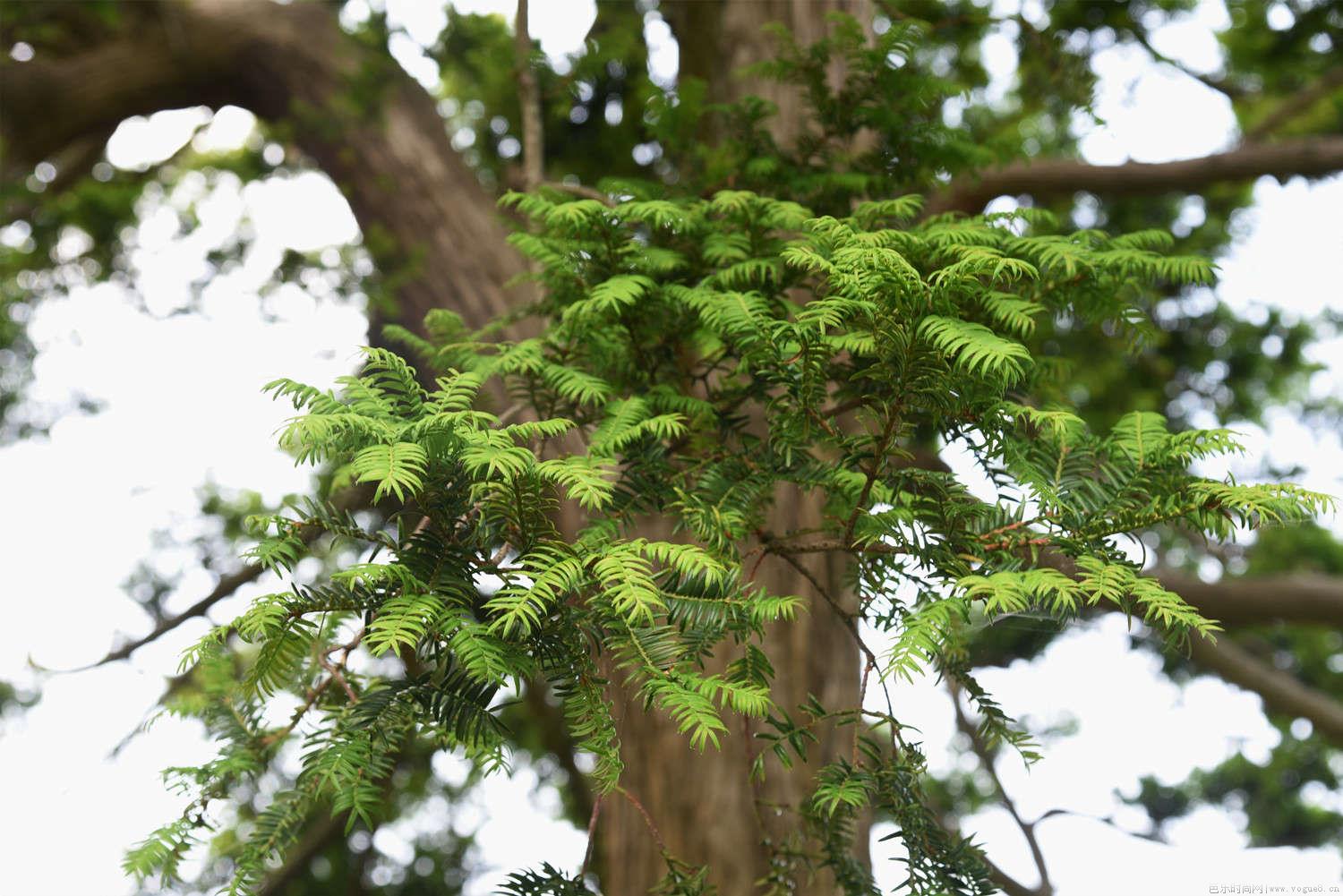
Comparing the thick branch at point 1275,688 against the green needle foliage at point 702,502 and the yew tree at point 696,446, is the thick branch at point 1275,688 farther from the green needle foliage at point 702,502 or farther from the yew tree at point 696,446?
the green needle foliage at point 702,502

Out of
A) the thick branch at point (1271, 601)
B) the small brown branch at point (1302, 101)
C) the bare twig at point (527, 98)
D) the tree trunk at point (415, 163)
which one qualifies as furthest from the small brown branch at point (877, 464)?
the small brown branch at point (1302, 101)

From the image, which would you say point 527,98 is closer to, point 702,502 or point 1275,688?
point 702,502

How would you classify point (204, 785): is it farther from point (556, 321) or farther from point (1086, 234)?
point (1086, 234)

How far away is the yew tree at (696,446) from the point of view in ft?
3.99

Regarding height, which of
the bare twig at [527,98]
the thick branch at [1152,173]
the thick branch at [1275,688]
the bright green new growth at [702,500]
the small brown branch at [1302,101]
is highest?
the small brown branch at [1302,101]

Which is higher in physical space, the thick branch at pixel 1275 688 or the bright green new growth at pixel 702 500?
the thick branch at pixel 1275 688

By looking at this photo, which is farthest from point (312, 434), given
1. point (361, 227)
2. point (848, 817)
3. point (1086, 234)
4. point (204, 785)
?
point (361, 227)

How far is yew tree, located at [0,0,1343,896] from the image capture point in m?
1.22

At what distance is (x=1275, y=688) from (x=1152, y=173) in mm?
2075

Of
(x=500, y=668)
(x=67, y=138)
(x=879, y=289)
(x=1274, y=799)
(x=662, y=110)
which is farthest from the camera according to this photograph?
(x=1274, y=799)

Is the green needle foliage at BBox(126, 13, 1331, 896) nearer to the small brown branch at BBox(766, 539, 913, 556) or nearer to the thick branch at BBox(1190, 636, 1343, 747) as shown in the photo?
the small brown branch at BBox(766, 539, 913, 556)

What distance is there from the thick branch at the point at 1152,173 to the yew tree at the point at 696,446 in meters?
0.01

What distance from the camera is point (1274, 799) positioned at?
17.0 ft

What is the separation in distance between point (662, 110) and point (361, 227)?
1.65m
